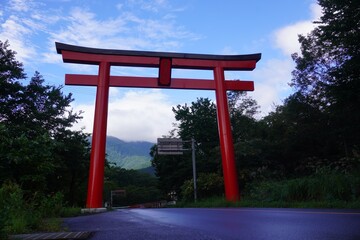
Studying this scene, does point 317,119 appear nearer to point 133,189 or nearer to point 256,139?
point 256,139

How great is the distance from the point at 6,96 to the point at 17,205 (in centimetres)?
1692

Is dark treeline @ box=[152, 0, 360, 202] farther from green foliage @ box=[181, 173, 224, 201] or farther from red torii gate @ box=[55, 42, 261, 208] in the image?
red torii gate @ box=[55, 42, 261, 208]

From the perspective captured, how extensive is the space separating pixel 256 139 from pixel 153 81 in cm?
756

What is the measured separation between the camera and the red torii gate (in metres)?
15.7

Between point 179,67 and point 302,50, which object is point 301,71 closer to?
point 302,50

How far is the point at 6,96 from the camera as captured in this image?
20.8m

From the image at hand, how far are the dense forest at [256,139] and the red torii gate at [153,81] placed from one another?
1.69 meters

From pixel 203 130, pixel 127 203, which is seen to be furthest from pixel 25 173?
pixel 127 203

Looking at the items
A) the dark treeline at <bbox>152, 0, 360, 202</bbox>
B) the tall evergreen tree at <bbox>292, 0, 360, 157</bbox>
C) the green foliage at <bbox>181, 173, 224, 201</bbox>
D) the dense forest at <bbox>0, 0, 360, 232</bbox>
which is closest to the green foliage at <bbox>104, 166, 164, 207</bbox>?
the dense forest at <bbox>0, 0, 360, 232</bbox>

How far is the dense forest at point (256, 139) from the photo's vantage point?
25.7 ft

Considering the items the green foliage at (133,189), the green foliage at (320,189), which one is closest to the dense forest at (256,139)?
the green foliage at (320,189)

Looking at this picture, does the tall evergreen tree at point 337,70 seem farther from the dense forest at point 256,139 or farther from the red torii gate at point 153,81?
the red torii gate at point 153,81

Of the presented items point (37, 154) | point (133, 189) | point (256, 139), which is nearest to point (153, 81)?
point (256, 139)

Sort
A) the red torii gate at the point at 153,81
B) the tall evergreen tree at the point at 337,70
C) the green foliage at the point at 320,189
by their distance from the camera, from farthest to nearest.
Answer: the red torii gate at the point at 153,81, the tall evergreen tree at the point at 337,70, the green foliage at the point at 320,189
